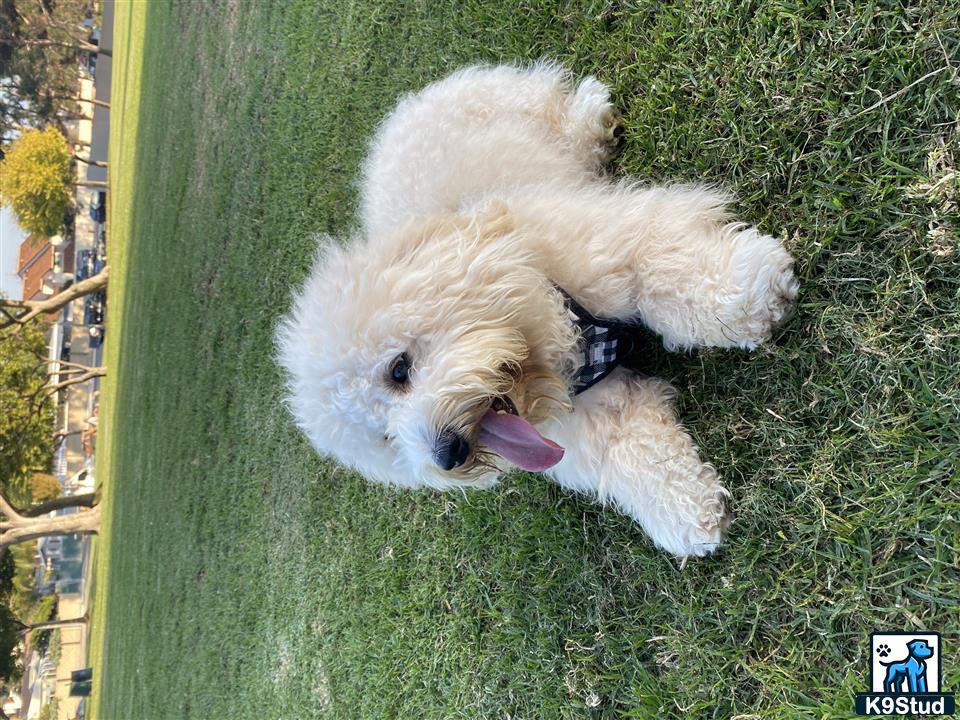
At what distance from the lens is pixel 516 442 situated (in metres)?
1.86

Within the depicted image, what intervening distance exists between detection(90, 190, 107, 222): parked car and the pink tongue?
60.2 feet

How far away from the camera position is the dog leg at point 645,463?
6.84ft

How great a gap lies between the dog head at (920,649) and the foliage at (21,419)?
14266 millimetres

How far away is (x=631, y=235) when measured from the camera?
217 cm

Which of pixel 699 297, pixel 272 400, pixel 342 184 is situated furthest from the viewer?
pixel 272 400

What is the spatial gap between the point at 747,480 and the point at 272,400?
3.93m

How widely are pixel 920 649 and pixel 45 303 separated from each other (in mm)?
16443

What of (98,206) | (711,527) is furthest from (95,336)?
(711,527)

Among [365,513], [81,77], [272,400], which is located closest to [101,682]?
[272,400]

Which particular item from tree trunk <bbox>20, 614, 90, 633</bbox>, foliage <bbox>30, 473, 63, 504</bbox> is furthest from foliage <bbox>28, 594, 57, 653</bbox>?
foliage <bbox>30, 473, 63, 504</bbox>

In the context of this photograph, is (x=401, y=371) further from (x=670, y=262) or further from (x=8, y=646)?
(x=8, y=646)

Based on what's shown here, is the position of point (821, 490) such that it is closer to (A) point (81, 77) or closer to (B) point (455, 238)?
(B) point (455, 238)

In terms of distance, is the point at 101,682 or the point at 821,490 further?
the point at 101,682

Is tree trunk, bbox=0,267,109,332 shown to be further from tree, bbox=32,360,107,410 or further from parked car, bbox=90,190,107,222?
parked car, bbox=90,190,107,222
